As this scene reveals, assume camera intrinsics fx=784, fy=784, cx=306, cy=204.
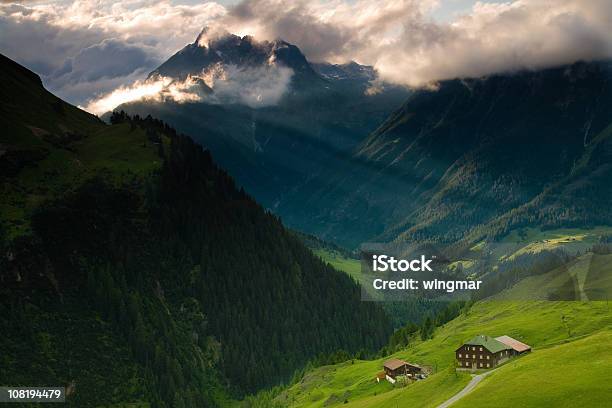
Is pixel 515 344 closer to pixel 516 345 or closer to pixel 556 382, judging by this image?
pixel 516 345

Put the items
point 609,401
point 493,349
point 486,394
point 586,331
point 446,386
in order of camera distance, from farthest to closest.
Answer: point 586,331 → point 493,349 → point 446,386 → point 486,394 → point 609,401

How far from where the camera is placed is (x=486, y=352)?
178m

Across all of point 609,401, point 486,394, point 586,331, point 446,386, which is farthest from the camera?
point 586,331

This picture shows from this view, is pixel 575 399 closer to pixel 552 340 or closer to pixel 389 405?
pixel 389 405

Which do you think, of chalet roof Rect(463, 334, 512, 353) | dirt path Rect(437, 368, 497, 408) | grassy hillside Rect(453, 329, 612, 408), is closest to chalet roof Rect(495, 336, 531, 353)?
chalet roof Rect(463, 334, 512, 353)

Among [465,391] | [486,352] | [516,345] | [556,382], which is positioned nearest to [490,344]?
[486,352]

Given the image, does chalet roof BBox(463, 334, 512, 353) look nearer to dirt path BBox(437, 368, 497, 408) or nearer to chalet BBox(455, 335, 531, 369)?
chalet BBox(455, 335, 531, 369)

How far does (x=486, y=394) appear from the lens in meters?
124

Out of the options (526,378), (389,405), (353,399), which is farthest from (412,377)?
(526,378)

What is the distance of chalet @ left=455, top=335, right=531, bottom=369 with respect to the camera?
17562 cm

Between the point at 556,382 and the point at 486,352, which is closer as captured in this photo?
the point at 556,382

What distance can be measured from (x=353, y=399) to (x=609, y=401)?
3801 inches

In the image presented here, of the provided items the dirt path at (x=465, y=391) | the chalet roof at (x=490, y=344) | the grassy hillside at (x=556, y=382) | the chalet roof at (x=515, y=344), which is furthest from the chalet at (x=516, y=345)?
the grassy hillside at (x=556, y=382)

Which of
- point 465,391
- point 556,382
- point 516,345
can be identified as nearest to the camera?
point 556,382
